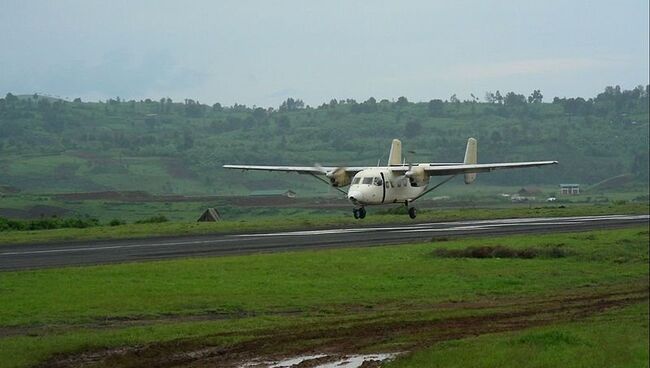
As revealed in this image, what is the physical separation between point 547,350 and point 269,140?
375 feet

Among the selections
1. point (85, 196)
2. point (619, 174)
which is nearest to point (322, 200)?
point (85, 196)

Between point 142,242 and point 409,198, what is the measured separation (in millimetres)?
22061

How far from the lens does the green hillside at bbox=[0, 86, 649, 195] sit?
70.6 m

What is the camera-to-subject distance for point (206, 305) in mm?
24750

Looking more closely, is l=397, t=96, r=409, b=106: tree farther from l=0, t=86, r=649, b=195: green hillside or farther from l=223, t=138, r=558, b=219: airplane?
l=223, t=138, r=558, b=219: airplane

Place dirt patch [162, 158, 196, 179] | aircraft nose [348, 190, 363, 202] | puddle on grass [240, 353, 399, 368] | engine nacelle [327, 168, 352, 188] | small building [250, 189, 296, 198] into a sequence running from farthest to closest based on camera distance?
1. small building [250, 189, 296, 198]
2. dirt patch [162, 158, 196, 179]
3. engine nacelle [327, 168, 352, 188]
4. aircraft nose [348, 190, 363, 202]
5. puddle on grass [240, 353, 399, 368]

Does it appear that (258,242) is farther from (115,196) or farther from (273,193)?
(273,193)

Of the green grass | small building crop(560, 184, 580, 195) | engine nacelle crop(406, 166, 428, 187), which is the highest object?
engine nacelle crop(406, 166, 428, 187)

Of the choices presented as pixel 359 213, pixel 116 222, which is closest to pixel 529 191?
pixel 359 213

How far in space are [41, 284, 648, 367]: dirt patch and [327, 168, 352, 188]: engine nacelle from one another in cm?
3638

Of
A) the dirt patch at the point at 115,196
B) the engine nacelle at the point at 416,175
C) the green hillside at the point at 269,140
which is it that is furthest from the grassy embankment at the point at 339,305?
the dirt patch at the point at 115,196

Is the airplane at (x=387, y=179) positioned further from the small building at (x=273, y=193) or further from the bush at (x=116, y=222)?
the small building at (x=273, y=193)

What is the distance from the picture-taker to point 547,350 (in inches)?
770

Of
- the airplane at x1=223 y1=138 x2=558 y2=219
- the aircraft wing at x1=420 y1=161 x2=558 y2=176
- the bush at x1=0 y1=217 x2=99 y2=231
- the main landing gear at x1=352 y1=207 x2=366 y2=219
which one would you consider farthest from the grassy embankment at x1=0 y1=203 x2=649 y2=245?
the aircraft wing at x1=420 y1=161 x2=558 y2=176
